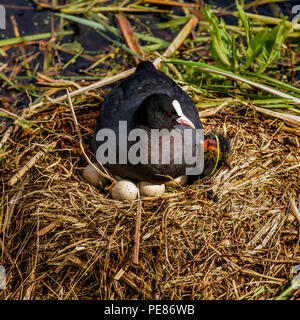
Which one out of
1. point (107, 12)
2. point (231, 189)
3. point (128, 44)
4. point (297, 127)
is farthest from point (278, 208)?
point (107, 12)

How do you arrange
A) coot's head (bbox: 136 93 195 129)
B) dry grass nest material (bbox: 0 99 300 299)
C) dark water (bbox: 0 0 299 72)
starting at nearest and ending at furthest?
dry grass nest material (bbox: 0 99 300 299) < coot's head (bbox: 136 93 195 129) < dark water (bbox: 0 0 299 72)

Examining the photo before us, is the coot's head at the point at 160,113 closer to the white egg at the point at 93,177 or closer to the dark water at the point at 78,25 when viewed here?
the white egg at the point at 93,177

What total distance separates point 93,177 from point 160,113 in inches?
32.5

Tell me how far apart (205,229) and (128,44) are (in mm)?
2831

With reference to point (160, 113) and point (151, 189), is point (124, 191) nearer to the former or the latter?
point (151, 189)

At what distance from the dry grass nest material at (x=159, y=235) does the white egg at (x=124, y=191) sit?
7 centimetres

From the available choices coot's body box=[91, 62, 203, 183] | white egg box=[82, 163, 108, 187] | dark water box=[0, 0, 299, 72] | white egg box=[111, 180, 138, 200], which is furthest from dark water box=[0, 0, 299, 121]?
white egg box=[111, 180, 138, 200]

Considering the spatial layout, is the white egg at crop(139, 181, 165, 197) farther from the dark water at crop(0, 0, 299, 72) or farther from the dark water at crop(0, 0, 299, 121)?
the dark water at crop(0, 0, 299, 72)

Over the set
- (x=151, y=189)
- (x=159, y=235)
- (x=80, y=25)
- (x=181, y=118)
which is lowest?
(x=159, y=235)

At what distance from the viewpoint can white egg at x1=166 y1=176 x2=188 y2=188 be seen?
12.5ft

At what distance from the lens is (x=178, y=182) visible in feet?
12.7

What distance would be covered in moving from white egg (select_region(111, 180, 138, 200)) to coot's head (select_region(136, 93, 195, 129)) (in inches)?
20.3

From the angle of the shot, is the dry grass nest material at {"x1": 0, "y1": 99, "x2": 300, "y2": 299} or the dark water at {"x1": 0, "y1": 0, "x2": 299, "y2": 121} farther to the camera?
the dark water at {"x1": 0, "y1": 0, "x2": 299, "y2": 121}

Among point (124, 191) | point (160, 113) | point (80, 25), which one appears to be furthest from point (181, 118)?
point (80, 25)
